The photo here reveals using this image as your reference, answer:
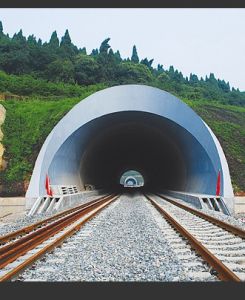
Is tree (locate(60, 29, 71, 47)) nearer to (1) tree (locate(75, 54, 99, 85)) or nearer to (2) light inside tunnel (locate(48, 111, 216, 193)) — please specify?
(1) tree (locate(75, 54, 99, 85))

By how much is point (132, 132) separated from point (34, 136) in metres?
7.01

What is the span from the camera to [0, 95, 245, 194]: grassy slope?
2344 centimetres

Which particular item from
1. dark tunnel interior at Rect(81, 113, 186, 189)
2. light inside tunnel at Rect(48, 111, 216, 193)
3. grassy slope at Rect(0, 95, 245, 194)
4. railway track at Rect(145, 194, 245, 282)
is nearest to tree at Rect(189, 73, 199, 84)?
grassy slope at Rect(0, 95, 245, 194)

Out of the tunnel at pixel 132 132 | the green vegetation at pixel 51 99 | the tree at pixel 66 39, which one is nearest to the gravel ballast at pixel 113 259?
the tunnel at pixel 132 132

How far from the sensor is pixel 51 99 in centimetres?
4078

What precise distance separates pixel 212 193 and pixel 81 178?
862 centimetres

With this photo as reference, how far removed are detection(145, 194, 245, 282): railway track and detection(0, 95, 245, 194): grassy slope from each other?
1359cm

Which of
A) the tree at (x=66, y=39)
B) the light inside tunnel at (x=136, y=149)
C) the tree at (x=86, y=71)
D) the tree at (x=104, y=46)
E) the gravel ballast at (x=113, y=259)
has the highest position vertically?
the tree at (x=66, y=39)

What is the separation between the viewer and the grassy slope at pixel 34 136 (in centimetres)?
2344

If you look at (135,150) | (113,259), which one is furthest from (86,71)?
(113,259)

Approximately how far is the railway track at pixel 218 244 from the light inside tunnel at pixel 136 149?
672 cm

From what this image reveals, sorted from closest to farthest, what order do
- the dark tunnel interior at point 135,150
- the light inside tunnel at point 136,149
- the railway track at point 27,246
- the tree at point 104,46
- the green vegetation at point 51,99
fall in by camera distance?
the railway track at point 27,246 < the light inside tunnel at point 136,149 < the dark tunnel interior at point 135,150 < the green vegetation at point 51,99 < the tree at point 104,46

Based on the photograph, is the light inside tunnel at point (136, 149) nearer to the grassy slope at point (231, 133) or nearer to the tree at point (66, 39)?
the grassy slope at point (231, 133)

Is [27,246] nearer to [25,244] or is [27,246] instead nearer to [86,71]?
[25,244]
